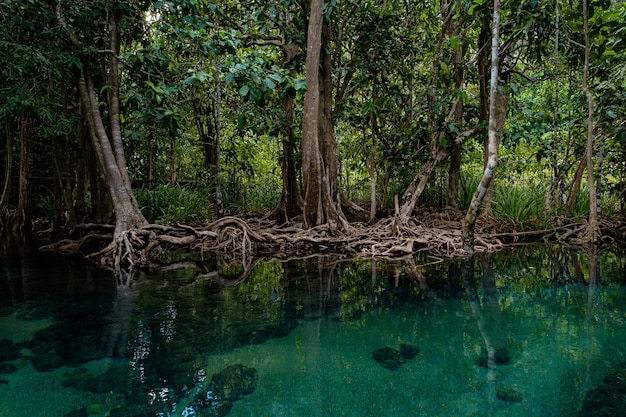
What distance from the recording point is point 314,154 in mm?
6598

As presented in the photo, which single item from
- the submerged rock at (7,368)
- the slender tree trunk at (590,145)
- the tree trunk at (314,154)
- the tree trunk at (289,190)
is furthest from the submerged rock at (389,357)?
the tree trunk at (289,190)

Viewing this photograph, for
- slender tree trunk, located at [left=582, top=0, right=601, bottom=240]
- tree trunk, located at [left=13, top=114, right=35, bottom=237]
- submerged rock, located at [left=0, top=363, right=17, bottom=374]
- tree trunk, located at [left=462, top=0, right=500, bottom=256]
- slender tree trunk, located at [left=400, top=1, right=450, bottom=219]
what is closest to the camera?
submerged rock, located at [left=0, top=363, right=17, bottom=374]

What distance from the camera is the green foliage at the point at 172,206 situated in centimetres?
823

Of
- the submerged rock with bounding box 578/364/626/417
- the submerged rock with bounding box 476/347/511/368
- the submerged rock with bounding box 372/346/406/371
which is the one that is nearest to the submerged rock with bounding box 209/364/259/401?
the submerged rock with bounding box 372/346/406/371

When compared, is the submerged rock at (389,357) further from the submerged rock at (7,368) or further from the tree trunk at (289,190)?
the tree trunk at (289,190)

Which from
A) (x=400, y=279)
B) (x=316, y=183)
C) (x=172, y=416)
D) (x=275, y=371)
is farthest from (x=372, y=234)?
(x=172, y=416)

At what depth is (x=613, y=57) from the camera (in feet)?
A: 19.3

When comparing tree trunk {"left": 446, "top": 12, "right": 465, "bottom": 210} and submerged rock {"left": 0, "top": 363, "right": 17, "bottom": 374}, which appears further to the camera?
tree trunk {"left": 446, "top": 12, "right": 465, "bottom": 210}

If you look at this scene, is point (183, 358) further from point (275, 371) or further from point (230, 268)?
point (230, 268)

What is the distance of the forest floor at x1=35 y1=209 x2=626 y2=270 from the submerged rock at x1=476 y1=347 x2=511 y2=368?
338cm

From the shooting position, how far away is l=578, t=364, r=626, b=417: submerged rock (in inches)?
72.1

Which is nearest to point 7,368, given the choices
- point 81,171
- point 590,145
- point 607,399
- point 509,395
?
point 509,395

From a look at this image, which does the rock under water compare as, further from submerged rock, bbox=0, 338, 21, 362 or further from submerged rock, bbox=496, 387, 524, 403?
submerged rock, bbox=0, 338, 21, 362

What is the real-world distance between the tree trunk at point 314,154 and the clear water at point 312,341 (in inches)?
Result: 87.8
